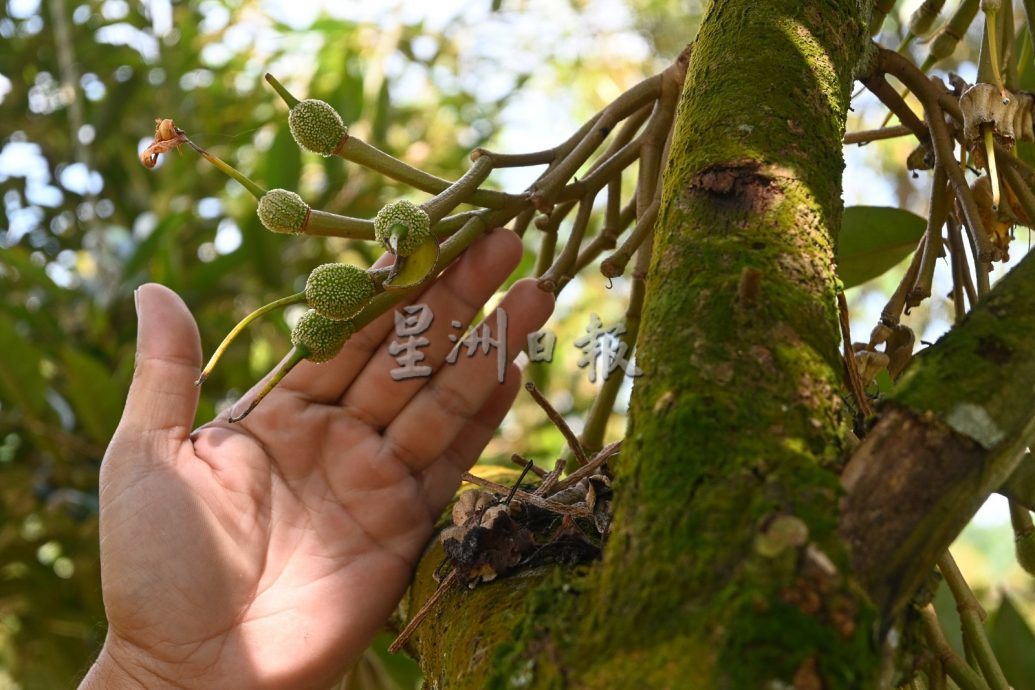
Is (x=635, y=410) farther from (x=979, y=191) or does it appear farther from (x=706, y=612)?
(x=979, y=191)

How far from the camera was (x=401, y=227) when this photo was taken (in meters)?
0.65

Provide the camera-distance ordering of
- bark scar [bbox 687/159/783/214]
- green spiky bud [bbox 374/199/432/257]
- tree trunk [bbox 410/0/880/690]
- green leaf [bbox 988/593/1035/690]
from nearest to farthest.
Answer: tree trunk [bbox 410/0/880/690] < bark scar [bbox 687/159/783/214] < green spiky bud [bbox 374/199/432/257] < green leaf [bbox 988/593/1035/690]

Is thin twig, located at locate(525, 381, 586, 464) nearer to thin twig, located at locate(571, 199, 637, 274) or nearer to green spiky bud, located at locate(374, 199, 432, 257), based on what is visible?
green spiky bud, located at locate(374, 199, 432, 257)

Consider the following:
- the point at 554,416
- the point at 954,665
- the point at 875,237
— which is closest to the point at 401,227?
the point at 554,416

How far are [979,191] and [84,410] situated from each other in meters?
1.49

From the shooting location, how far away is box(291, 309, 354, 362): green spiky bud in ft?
2.22

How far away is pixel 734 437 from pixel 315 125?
436 mm

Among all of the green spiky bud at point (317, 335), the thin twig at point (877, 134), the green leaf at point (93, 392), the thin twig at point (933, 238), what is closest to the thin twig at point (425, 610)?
the green spiky bud at point (317, 335)

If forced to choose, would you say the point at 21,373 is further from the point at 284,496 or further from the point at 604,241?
the point at 604,241

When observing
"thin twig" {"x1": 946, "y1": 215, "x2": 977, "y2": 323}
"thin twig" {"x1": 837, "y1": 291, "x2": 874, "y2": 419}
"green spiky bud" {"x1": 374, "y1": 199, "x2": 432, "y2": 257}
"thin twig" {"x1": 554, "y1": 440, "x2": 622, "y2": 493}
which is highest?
"thin twig" {"x1": 946, "y1": 215, "x2": 977, "y2": 323}

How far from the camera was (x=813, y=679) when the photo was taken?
1.22 feet

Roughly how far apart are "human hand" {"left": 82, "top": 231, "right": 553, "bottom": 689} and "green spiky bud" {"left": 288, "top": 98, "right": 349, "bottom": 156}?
0.64ft

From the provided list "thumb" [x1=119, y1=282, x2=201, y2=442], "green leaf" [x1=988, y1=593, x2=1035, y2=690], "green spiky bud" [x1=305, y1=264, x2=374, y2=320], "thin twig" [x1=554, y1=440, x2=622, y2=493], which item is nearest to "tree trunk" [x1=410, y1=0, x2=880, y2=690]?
"thin twig" [x1=554, y1=440, x2=622, y2=493]

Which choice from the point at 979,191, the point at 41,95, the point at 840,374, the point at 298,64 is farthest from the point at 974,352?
the point at 298,64
